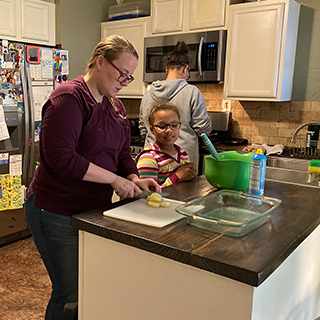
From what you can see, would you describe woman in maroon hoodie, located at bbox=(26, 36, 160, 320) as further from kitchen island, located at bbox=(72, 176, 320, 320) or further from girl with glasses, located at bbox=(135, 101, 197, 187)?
girl with glasses, located at bbox=(135, 101, 197, 187)

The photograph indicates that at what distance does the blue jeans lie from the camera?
1397 mm

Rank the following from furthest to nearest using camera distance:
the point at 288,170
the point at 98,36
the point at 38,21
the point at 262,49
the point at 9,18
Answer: the point at 98,36, the point at 38,21, the point at 9,18, the point at 262,49, the point at 288,170

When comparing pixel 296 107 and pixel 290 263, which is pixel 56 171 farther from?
pixel 296 107

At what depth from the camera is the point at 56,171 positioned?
1.31 metres

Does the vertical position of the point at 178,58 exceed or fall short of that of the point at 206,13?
it falls short

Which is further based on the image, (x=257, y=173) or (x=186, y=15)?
(x=186, y=15)

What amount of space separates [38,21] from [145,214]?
280cm

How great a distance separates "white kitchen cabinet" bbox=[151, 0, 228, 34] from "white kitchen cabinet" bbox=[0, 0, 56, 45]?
1005 mm

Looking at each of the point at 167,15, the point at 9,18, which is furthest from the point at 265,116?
the point at 9,18

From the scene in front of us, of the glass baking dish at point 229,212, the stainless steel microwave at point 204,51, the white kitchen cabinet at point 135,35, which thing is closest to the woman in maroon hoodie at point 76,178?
the glass baking dish at point 229,212

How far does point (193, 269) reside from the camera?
0.98 meters

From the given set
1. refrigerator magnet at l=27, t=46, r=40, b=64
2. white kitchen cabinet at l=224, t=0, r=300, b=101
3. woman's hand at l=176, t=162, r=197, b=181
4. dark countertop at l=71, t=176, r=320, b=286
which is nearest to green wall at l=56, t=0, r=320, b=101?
white kitchen cabinet at l=224, t=0, r=300, b=101

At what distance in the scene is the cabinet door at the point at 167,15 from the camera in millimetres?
3441

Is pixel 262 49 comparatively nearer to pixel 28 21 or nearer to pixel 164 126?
pixel 164 126
